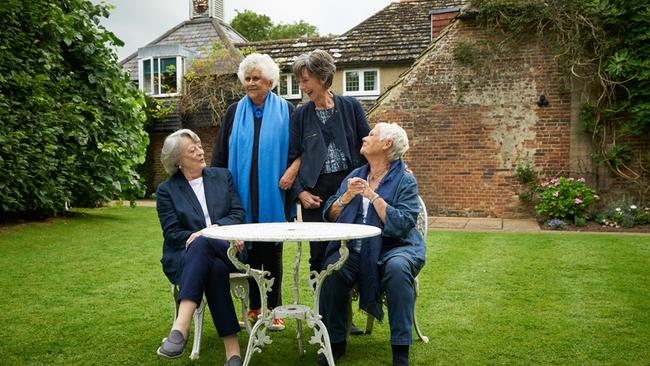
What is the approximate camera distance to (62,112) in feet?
31.8

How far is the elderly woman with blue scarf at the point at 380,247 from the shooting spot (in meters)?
3.28

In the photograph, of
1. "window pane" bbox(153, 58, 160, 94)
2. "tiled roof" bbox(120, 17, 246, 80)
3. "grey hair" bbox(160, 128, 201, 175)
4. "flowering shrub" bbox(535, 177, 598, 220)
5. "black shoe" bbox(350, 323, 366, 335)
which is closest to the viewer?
"grey hair" bbox(160, 128, 201, 175)

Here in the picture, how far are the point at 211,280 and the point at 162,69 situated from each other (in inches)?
746

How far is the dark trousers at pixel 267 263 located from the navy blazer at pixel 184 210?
0.42 metres

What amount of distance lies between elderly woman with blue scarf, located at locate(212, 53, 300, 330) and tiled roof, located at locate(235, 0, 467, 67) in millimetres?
14019

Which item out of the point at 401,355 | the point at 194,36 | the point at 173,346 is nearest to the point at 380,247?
the point at 401,355

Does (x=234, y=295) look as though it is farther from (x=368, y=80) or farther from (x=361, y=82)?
(x=368, y=80)

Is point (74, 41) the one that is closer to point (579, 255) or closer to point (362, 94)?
point (579, 255)

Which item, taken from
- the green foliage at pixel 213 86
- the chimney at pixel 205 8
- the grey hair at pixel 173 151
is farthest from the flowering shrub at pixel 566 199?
the chimney at pixel 205 8

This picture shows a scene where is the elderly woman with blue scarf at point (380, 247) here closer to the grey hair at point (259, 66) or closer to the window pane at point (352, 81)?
the grey hair at point (259, 66)

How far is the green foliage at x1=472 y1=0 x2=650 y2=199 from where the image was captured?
10.6 meters

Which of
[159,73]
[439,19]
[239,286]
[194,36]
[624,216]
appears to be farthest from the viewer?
[194,36]

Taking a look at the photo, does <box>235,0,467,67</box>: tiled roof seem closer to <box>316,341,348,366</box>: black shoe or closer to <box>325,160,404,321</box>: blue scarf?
<box>325,160,404,321</box>: blue scarf

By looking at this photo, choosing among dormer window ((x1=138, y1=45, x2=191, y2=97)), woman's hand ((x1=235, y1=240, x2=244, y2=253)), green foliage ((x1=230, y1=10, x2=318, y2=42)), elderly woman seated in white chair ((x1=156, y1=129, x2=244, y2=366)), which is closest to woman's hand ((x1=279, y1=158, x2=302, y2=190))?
elderly woman seated in white chair ((x1=156, y1=129, x2=244, y2=366))
